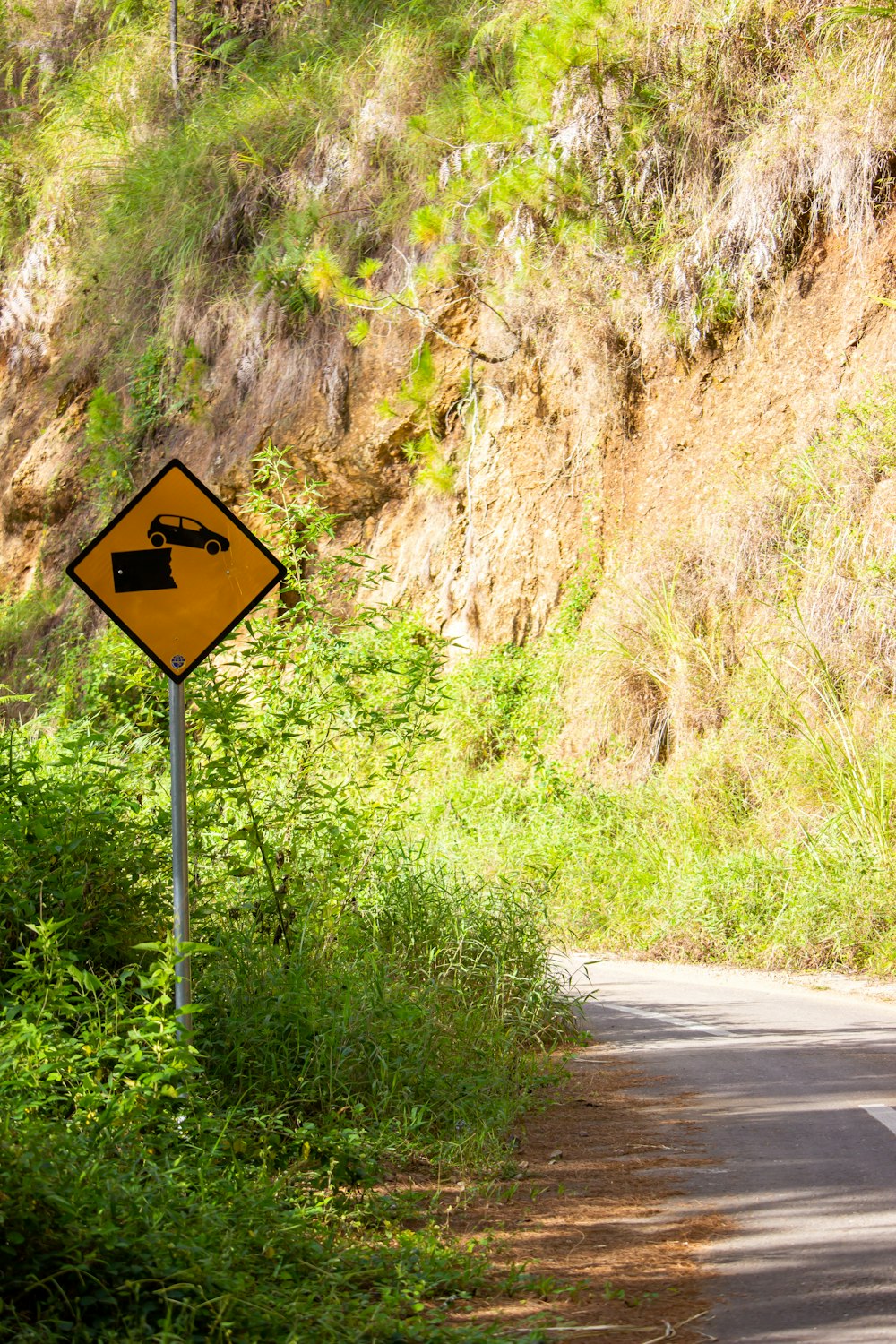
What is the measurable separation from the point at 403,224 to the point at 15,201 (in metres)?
12.4

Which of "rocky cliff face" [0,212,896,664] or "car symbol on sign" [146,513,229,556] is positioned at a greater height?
"rocky cliff face" [0,212,896,664]

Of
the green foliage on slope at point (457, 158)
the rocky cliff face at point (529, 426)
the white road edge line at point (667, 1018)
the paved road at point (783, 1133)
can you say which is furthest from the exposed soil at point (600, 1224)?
the green foliage on slope at point (457, 158)

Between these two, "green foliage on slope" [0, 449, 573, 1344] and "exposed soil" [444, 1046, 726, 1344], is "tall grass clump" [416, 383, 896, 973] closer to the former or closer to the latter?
"green foliage on slope" [0, 449, 573, 1344]

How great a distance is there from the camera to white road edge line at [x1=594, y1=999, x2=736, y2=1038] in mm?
9297

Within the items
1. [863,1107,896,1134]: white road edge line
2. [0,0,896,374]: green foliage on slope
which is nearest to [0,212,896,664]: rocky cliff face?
[0,0,896,374]: green foliage on slope

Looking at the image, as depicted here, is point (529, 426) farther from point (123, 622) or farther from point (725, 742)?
point (123, 622)

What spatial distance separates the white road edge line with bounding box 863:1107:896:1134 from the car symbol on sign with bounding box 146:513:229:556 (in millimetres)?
4147

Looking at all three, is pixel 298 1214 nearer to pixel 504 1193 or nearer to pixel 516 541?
pixel 504 1193

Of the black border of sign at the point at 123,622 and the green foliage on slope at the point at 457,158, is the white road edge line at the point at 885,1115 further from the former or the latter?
the green foliage on slope at the point at 457,158

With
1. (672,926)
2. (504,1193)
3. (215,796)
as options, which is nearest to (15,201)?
(672,926)

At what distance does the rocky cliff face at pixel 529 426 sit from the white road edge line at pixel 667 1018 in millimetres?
9138

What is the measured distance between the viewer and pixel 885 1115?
6.81 m

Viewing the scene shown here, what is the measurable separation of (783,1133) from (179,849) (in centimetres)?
Result: 320

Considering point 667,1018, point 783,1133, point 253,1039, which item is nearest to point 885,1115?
point 783,1133
